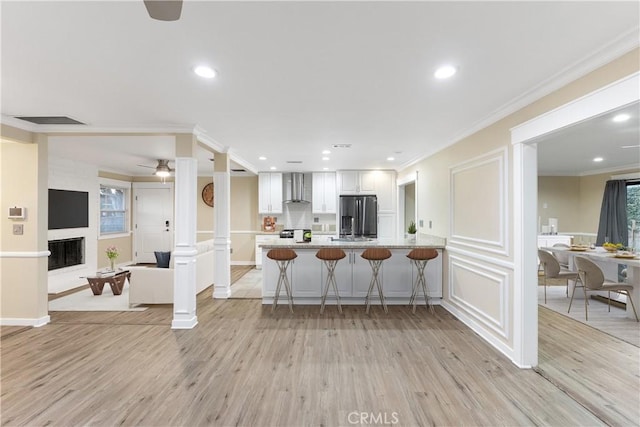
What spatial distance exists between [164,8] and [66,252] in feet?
23.5

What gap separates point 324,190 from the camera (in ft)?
25.1

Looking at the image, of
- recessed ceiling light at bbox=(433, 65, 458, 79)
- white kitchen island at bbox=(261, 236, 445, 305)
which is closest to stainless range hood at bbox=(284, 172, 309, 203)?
white kitchen island at bbox=(261, 236, 445, 305)

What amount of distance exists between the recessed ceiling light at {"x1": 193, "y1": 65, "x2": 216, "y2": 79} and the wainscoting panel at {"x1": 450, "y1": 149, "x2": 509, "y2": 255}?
2850mm

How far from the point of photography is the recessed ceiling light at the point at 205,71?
223cm

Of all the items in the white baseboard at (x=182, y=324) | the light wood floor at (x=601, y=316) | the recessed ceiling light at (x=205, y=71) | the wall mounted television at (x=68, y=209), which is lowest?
the light wood floor at (x=601, y=316)

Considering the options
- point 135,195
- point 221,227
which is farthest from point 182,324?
point 135,195

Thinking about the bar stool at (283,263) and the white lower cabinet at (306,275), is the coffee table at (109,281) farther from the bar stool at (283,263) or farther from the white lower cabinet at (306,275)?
the white lower cabinet at (306,275)

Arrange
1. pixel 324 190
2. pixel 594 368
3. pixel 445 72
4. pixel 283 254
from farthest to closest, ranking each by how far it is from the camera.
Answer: pixel 324 190, pixel 283 254, pixel 594 368, pixel 445 72

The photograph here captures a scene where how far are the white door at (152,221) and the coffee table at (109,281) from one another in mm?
3069

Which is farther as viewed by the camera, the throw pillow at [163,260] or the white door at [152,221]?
the white door at [152,221]

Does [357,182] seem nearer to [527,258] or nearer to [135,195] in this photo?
[527,258]

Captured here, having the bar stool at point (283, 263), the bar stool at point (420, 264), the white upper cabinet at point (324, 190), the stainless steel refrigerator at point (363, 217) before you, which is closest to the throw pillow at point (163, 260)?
the bar stool at point (283, 263)

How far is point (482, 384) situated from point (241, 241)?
6687 millimetres

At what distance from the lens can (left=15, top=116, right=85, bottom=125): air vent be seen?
11.4 ft
